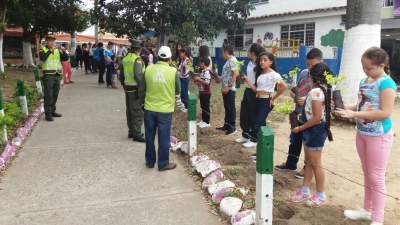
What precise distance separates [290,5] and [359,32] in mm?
12709

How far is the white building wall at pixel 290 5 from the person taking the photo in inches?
649

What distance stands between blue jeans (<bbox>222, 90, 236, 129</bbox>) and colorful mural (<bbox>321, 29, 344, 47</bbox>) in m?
10.5

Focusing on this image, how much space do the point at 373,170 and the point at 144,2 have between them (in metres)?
13.2

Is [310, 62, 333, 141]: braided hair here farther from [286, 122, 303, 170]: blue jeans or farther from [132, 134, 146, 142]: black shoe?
[132, 134, 146, 142]: black shoe

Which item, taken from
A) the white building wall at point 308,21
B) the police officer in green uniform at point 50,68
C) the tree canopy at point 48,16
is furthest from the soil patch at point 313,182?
the tree canopy at point 48,16

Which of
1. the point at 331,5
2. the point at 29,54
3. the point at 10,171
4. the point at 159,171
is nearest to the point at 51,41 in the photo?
the point at 10,171

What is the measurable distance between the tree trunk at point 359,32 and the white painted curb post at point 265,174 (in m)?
4.62

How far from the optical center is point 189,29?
14.1 metres

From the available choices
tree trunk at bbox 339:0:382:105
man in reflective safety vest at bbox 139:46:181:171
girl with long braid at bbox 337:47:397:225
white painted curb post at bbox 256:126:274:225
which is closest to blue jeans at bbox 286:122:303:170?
girl with long braid at bbox 337:47:397:225

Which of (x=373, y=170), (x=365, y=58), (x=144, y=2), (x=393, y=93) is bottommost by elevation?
(x=373, y=170)

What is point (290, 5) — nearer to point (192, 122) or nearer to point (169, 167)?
point (192, 122)

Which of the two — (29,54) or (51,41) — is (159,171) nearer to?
(51,41)

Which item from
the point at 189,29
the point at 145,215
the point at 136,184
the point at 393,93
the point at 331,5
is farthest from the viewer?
the point at 331,5

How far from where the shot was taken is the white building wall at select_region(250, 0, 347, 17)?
16484 millimetres
